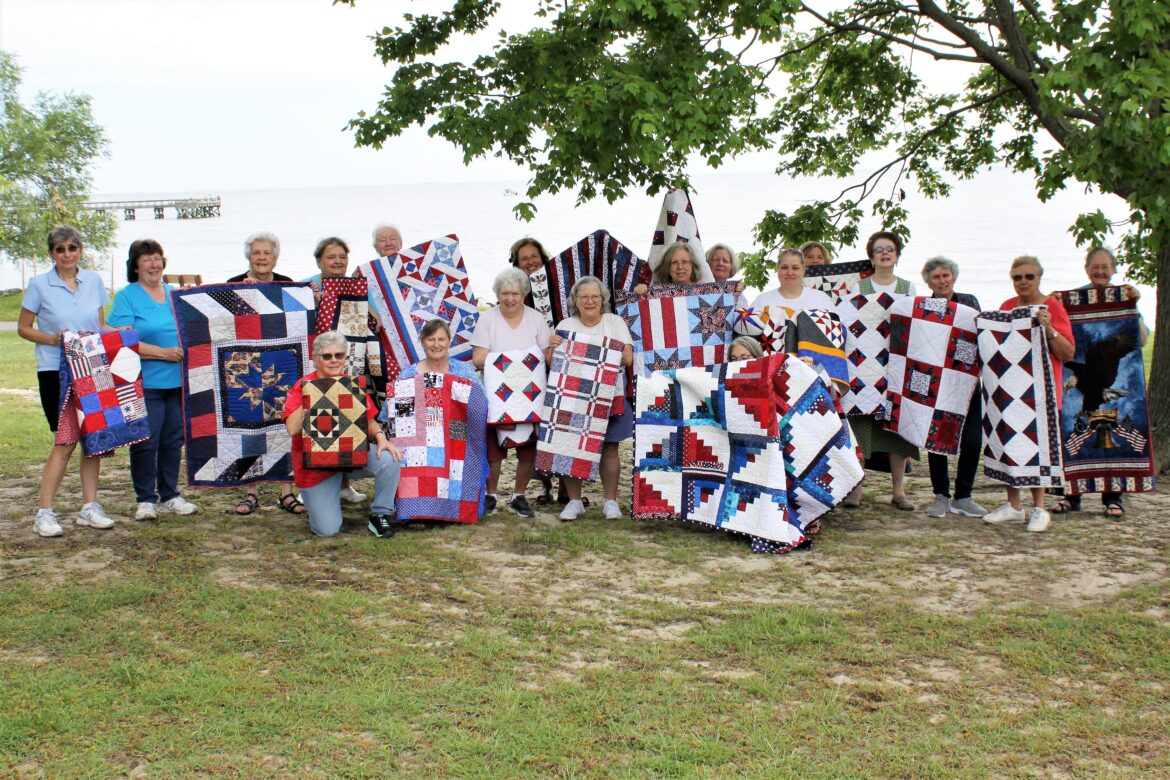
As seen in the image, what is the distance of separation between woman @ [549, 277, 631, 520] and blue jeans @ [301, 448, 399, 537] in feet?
3.41

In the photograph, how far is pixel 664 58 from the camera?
6.86 m

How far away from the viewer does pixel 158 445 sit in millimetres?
6395

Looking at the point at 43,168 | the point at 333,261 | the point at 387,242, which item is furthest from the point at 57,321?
the point at 43,168

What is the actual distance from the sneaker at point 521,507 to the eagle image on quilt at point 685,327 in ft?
3.46

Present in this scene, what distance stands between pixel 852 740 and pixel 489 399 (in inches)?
136

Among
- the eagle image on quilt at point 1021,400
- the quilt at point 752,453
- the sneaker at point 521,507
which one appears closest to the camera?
the quilt at point 752,453

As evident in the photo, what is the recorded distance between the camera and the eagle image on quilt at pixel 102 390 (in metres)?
5.86

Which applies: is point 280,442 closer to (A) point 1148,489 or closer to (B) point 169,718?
(B) point 169,718

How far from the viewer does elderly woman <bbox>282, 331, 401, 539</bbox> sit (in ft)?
19.3

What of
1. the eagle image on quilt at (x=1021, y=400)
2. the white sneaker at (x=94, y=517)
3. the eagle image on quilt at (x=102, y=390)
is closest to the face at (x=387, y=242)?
the eagle image on quilt at (x=102, y=390)

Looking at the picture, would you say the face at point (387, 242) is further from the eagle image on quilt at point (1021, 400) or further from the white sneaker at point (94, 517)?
the eagle image on quilt at point (1021, 400)

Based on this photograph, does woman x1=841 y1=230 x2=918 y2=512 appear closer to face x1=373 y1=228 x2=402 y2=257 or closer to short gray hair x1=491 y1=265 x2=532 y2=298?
short gray hair x1=491 y1=265 x2=532 y2=298

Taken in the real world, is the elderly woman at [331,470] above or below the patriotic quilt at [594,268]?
below

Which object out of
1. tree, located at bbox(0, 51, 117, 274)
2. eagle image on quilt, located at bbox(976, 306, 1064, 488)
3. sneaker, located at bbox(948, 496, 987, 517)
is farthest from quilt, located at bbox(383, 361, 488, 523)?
tree, located at bbox(0, 51, 117, 274)
